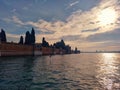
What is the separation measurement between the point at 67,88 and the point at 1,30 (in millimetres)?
94305

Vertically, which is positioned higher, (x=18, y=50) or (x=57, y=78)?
(x=18, y=50)

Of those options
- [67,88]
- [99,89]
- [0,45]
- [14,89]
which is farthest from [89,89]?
[0,45]

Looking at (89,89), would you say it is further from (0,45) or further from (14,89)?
(0,45)

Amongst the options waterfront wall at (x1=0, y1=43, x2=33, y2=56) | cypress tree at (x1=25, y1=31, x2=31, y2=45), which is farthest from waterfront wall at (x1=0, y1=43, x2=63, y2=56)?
cypress tree at (x1=25, y1=31, x2=31, y2=45)

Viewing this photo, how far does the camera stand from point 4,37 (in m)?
103

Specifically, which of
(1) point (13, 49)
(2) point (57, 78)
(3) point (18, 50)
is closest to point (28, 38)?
(3) point (18, 50)

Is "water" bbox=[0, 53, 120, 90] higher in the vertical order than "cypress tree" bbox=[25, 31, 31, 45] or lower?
lower

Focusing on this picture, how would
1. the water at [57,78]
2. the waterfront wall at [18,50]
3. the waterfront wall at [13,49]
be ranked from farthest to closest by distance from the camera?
the waterfront wall at [18,50] < the waterfront wall at [13,49] < the water at [57,78]

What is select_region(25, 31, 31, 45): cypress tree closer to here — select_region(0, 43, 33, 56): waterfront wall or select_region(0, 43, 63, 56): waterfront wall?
select_region(0, 43, 63, 56): waterfront wall

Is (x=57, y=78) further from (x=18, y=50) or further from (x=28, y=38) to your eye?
(x=28, y=38)

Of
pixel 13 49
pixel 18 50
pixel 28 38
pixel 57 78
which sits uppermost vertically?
pixel 28 38

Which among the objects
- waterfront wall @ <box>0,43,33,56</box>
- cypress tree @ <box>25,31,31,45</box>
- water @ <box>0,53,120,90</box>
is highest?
cypress tree @ <box>25,31,31,45</box>

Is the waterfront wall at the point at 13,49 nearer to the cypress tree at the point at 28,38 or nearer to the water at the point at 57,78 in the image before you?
the cypress tree at the point at 28,38

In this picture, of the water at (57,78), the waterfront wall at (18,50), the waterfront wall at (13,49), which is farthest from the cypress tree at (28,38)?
the water at (57,78)
